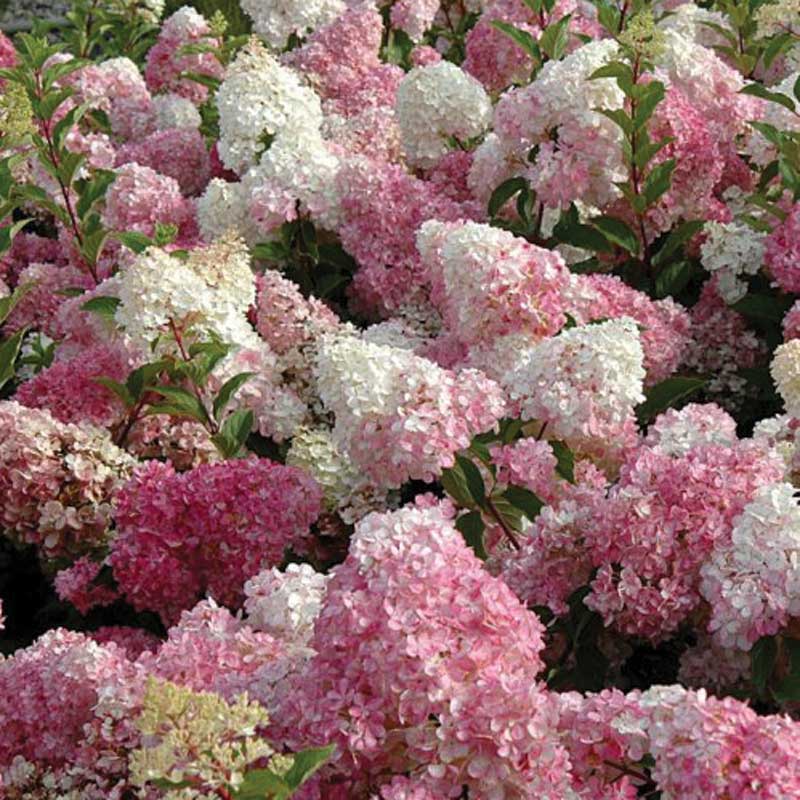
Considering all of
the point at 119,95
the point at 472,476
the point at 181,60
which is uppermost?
the point at 472,476

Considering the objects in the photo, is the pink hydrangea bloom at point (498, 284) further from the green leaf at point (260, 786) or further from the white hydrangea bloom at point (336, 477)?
the green leaf at point (260, 786)

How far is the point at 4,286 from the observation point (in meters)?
3.91

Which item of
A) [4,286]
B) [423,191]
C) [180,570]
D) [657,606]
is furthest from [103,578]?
[4,286]

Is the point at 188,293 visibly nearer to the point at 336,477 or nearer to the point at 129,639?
the point at 336,477

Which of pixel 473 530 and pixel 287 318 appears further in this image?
pixel 287 318

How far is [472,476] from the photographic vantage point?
95.3 inches

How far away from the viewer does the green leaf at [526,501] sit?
242 cm

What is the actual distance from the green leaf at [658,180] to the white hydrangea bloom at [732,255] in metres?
0.14

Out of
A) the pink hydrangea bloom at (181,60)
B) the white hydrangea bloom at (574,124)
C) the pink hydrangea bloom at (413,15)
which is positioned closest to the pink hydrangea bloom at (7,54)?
the pink hydrangea bloom at (181,60)

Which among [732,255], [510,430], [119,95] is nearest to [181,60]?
[119,95]

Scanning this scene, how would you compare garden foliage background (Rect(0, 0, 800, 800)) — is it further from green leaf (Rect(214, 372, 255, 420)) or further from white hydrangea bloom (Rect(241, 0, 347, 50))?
white hydrangea bloom (Rect(241, 0, 347, 50))

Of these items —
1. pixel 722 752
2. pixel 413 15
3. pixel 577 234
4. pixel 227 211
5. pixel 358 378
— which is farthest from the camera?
pixel 413 15

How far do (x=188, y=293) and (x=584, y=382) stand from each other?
785 mm

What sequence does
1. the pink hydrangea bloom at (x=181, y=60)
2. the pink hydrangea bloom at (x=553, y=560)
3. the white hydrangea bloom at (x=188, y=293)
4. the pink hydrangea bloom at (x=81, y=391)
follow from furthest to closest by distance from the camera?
1. the pink hydrangea bloom at (x=181, y=60)
2. the pink hydrangea bloom at (x=81, y=391)
3. the white hydrangea bloom at (x=188, y=293)
4. the pink hydrangea bloom at (x=553, y=560)
